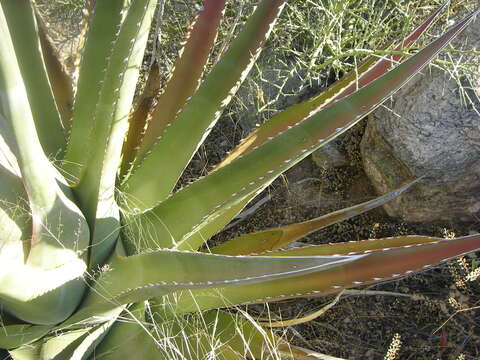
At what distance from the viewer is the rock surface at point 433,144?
1641 millimetres

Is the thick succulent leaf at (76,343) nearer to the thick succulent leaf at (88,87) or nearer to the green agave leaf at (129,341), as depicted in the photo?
the green agave leaf at (129,341)

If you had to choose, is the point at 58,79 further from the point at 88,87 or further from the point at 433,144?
the point at 433,144

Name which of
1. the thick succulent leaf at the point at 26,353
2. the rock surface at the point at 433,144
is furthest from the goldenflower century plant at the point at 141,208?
the rock surface at the point at 433,144

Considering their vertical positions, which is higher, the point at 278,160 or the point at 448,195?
the point at 278,160

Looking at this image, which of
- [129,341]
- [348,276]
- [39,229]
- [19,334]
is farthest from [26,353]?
[348,276]

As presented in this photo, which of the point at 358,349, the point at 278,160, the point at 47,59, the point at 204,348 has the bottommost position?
the point at 358,349

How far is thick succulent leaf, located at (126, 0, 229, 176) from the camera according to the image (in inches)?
52.1

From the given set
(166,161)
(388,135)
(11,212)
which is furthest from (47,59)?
(388,135)

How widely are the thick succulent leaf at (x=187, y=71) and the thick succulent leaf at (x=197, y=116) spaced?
5.3 inches

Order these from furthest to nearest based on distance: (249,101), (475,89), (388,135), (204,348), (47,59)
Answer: (249,101)
(388,135)
(475,89)
(47,59)
(204,348)

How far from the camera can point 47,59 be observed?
1.44 meters

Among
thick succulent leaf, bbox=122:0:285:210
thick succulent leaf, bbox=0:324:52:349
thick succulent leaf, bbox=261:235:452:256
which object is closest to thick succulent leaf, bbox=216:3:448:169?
thick succulent leaf, bbox=122:0:285:210

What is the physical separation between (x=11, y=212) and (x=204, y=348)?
57 cm

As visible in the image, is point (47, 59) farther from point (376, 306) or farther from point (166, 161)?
point (376, 306)
